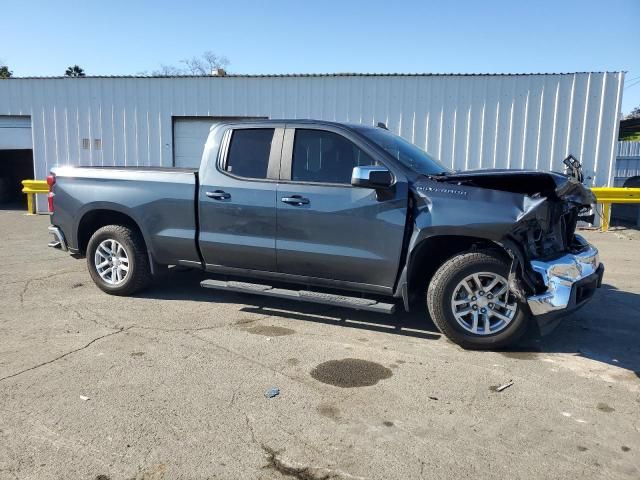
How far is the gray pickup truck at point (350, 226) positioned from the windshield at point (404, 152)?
2 cm

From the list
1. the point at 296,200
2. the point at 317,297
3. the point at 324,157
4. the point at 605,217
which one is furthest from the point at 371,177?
the point at 605,217

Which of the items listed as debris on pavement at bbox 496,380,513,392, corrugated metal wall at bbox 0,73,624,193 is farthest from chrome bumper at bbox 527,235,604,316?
corrugated metal wall at bbox 0,73,624,193

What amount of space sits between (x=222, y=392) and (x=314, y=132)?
2614mm

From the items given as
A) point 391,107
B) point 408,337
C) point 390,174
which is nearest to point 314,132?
point 390,174

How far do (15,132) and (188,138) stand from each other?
5.19 metres

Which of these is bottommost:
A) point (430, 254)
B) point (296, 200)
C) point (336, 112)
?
point (430, 254)

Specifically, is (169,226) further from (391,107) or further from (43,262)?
(391,107)

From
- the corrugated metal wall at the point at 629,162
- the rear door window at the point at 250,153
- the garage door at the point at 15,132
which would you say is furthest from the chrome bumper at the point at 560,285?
the corrugated metal wall at the point at 629,162

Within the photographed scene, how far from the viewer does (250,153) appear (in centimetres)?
537

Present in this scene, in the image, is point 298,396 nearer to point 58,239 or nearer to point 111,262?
point 111,262

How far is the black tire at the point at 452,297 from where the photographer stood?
4.34m

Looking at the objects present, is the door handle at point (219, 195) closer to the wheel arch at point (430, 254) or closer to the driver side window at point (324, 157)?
the driver side window at point (324, 157)

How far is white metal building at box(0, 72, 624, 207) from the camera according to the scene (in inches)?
493

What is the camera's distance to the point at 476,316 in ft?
14.6
